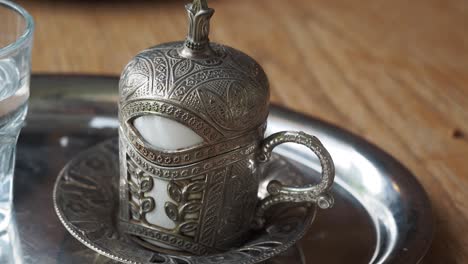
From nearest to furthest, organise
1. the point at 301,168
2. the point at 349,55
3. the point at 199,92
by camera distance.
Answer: the point at 199,92, the point at 301,168, the point at 349,55

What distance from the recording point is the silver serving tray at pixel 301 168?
0.53 metres

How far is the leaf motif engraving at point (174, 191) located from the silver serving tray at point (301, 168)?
0.07 m

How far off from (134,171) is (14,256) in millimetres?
110

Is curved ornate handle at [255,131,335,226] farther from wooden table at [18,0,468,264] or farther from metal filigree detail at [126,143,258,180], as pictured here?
wooden table at [18,0,468,264]

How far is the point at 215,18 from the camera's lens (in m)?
1.02

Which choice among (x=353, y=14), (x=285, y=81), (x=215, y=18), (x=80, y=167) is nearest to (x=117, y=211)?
(x=80, y=167)

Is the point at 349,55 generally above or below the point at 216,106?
below

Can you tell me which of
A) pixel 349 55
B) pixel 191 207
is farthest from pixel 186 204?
pixel 349 55

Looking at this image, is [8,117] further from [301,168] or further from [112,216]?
[301,168]

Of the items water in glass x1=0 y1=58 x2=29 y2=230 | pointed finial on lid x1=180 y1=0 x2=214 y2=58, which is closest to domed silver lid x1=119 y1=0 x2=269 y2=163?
pointed finial on lid x1=180 y1=0 x2=214 y2=58

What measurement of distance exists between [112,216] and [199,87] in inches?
5.8

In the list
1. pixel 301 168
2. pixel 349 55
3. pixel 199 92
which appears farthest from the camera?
pixel 349 55

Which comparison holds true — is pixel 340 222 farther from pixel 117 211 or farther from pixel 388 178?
pixel 117 211

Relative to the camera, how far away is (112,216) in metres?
0.55
